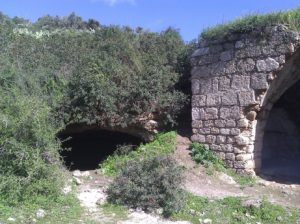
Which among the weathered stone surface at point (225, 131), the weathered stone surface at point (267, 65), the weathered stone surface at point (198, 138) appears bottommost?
the weathered stone surface at point (198, 138)

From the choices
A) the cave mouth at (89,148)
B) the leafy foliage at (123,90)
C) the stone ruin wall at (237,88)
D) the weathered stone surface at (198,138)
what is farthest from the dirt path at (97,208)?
the cave mouth at (89,148)

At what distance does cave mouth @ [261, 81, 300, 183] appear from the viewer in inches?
428

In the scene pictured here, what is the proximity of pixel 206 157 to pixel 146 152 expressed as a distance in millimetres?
1252

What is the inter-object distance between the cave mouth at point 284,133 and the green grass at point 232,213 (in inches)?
165

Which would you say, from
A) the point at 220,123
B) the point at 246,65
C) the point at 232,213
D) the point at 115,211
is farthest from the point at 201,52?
the point at 115,211

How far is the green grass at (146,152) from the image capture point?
26.4 ft

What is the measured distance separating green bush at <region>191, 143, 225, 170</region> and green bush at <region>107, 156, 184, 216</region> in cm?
202

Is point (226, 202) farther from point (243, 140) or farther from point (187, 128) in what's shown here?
point (187, 128)

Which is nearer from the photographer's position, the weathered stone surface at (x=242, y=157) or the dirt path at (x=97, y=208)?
the dirt path at (x=97, y=208)

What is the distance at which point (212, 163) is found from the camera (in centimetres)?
851

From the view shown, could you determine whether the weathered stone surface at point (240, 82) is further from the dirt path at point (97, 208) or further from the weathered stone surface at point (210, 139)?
Answer: the dirt path at point (97, 208)

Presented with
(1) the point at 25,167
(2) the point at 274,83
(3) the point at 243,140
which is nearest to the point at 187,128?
(3) the point at 243,140

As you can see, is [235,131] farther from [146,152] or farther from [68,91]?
[68,91]

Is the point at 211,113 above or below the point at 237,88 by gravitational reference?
below
